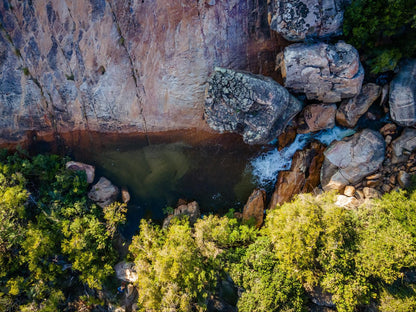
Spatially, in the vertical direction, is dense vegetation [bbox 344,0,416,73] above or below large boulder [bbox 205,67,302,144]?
above

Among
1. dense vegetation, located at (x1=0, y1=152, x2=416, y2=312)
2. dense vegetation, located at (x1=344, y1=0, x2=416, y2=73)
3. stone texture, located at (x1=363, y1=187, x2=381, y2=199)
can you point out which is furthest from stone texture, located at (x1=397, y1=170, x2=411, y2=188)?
dense vegetation, located at (x1=344, y1=0, x2=416, y2=73)

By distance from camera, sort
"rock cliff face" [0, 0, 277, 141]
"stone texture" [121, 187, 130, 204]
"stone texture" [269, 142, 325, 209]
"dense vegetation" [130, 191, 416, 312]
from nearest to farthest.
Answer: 1. "dense vegetation" [130, 191, 416, 312]
2. "rock cliff face" [0, 0, 277, 141]
3. "stone texture" [269, 142, 325, 209]
4. "stone texture" [121, 187, 130, 204]

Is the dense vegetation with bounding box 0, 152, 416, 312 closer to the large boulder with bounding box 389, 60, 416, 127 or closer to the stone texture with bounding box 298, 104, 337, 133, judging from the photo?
the large boulder with bounding box 389, 60, 416, 127

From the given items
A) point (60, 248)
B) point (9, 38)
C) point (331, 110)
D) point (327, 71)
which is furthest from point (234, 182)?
point (9, 38)

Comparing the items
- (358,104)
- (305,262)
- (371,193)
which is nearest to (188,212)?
(305,262)

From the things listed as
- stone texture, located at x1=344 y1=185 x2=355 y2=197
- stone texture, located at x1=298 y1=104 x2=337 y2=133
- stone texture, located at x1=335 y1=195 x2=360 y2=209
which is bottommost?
stone texture, located at x1=335 y1=195 x2=360 y2=209

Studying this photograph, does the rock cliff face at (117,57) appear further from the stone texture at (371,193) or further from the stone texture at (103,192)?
the stone texture at (371,193)

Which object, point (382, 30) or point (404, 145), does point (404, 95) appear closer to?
point (404, 145)

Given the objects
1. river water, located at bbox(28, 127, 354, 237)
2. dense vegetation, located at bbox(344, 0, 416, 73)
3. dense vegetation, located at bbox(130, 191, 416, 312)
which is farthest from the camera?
river water, located at bbox(28, 127, 354, 237)

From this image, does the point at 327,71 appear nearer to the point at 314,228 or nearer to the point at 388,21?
the point at 388,21
